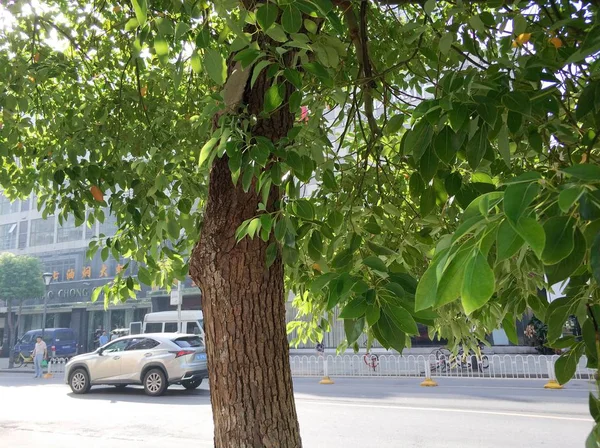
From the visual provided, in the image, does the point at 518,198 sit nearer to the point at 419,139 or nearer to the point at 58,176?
the point at 419,139

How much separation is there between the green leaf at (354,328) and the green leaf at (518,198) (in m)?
0.73

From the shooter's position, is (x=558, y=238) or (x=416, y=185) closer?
(x=558, y=238)

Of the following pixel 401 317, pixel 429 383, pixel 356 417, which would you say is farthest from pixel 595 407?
pixel 429 383

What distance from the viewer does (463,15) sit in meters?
2.27

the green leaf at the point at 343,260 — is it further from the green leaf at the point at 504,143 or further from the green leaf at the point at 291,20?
the green leaf at the point at 291,20

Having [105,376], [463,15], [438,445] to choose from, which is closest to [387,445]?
[438,445]

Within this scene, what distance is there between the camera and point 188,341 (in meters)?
12.8

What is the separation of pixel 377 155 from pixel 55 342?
27.8m

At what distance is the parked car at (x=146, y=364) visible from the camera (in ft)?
39.7

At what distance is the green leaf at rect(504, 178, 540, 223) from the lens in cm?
72

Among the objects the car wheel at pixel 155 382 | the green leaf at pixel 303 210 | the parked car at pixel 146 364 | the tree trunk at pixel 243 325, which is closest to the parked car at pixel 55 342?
the parked car at pixel 146 364

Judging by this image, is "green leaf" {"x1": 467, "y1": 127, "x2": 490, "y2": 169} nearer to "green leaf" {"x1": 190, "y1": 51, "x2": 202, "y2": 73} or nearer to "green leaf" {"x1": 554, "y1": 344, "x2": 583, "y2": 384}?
"green leaf" {"x1": 554, "y1": 344, "x2": 583, "y2": 384}

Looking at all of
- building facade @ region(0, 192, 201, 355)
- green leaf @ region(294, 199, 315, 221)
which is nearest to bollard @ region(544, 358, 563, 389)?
green leaf @ region(294, 199, 315, 221)

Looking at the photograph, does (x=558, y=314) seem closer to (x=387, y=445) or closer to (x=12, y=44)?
(x=12, y=44)
